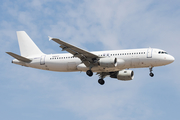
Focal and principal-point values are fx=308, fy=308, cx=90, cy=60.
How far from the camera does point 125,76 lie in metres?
47.6

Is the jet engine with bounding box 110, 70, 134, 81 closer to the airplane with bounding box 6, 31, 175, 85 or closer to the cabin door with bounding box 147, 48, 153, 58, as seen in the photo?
the airplane with bounding box 6, 31, 175, 85

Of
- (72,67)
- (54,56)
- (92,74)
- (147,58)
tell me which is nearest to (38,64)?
(54,56)

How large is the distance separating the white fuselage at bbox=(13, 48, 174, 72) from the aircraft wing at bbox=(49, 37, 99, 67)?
111 cm

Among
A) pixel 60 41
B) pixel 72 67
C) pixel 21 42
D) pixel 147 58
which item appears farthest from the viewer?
pixel 21 42

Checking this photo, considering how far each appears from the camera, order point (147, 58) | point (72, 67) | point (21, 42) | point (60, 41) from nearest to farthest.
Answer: point (60, 41), point (147, 58), point (72, 67), point (21, 42)

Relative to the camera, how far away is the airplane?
1670 inches

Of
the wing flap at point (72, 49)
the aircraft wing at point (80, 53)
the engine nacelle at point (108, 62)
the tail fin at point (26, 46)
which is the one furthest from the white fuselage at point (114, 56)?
the tail fin at point (26, 46)

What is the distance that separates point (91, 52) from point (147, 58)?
8.46 metres

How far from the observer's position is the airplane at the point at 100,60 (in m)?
42.4

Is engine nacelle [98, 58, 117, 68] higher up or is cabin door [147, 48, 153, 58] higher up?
cabin door [147, 48, 153, 58]

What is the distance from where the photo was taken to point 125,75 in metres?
47.6

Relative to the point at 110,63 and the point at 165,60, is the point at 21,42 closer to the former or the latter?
the point at 110,63

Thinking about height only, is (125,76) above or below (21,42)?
below

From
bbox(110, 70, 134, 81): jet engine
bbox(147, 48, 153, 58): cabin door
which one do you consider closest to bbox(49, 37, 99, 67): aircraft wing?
bbox(110, 70, 134, 81): jet engine
